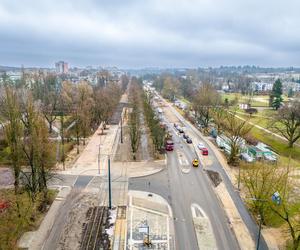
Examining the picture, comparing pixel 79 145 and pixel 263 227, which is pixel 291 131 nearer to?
pixel 263 227

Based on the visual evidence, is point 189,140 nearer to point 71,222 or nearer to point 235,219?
point 235,219

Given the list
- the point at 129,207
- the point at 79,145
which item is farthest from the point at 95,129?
the point at 129,207

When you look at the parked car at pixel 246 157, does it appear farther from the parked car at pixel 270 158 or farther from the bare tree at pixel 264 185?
the bare tree at pixel 264 185

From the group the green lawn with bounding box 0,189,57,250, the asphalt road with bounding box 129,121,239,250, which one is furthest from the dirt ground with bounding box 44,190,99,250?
the asphalt road with bounding box 129,121,239,250

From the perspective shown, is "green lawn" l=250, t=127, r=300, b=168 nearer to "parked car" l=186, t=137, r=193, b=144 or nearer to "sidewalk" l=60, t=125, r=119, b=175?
"parked car" l=186, t=137, r=193, b=144

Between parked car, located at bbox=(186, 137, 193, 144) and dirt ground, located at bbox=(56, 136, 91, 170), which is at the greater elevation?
parked car, located at bbox=(186, 137, 193, 144)

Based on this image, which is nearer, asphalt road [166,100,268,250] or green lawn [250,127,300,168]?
asphalt road [166,100,268,250]

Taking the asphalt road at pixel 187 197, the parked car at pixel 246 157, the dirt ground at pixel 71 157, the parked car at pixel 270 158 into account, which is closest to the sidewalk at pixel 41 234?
the asphalt road at pixel 187 197

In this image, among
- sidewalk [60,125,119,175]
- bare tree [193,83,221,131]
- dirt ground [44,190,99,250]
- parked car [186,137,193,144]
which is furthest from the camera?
bare tree [193,83,221,131]

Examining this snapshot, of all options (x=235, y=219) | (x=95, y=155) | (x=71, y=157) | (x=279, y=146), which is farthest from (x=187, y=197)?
(x=279, y=146)
